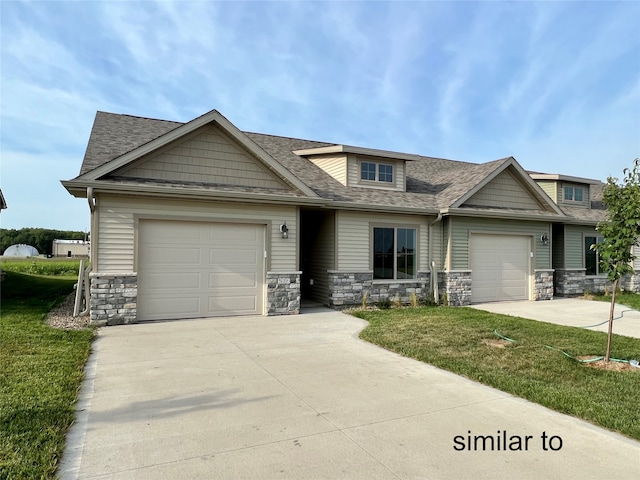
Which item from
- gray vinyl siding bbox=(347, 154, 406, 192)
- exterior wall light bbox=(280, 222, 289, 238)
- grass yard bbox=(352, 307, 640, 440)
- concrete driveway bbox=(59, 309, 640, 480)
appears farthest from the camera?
gray vinyl siding bbox=(347, 154, 406, 192)

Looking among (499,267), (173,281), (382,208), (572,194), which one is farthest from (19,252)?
(572,194)

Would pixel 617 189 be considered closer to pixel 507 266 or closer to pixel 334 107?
pixel 507 266

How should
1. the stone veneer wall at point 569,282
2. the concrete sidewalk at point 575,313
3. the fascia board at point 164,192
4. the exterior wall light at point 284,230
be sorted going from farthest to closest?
the stone veneer wall at point 569,282 → the exterior wall light at point 284,230 → the concrete sidewalk at point 575,313 → the fascia board at point 164,192

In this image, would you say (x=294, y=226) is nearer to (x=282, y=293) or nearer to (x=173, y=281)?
(x=282, y=293)

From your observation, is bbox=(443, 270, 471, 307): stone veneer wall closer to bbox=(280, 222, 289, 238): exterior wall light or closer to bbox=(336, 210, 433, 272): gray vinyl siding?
bbox=(336, 210, 433, 272): gray vinyl siding

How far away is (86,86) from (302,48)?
599cm

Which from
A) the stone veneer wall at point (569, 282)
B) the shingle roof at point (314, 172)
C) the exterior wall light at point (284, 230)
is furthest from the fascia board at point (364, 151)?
the stone veneer wall at point (569, 282)

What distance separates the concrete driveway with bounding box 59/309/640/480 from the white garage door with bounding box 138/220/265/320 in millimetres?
3006

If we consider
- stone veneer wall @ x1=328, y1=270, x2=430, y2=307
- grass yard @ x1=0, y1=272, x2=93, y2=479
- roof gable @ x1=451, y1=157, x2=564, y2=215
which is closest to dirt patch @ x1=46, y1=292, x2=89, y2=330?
grass yard @ x1=0, y1=272, x2=93, y2=479

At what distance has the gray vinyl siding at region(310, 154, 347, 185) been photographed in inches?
508

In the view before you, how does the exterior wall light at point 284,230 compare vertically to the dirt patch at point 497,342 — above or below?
above

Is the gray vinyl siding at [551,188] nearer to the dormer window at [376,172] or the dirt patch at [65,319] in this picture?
the dormer window at [376,172]

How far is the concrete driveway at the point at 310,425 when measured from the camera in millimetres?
3092

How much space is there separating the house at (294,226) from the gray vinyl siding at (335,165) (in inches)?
2.0
